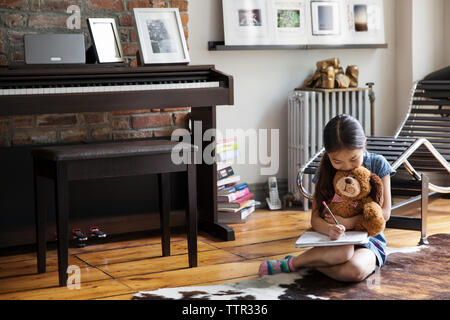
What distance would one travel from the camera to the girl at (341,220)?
2.66 metres

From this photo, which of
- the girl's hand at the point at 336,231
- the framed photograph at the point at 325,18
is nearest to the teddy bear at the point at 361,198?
the girl's hand at the point at 336,231

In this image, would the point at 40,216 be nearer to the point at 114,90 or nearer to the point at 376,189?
the point at 114,90

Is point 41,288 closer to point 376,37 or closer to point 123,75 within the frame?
point 123,75

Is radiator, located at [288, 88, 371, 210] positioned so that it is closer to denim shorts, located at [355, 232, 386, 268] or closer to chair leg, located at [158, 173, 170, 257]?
chair leg, located at [158, 173, 170, 257]

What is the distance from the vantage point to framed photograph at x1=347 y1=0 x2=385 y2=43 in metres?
4.57

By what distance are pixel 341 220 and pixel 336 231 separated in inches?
5.1

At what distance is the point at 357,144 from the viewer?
2.67 meters

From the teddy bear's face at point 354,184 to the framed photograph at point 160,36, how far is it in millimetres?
1232

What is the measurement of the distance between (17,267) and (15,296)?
1.46 feet

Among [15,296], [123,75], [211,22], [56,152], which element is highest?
[211,22]

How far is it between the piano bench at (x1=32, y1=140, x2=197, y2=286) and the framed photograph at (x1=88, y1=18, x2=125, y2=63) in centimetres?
59

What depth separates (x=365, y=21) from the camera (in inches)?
182
